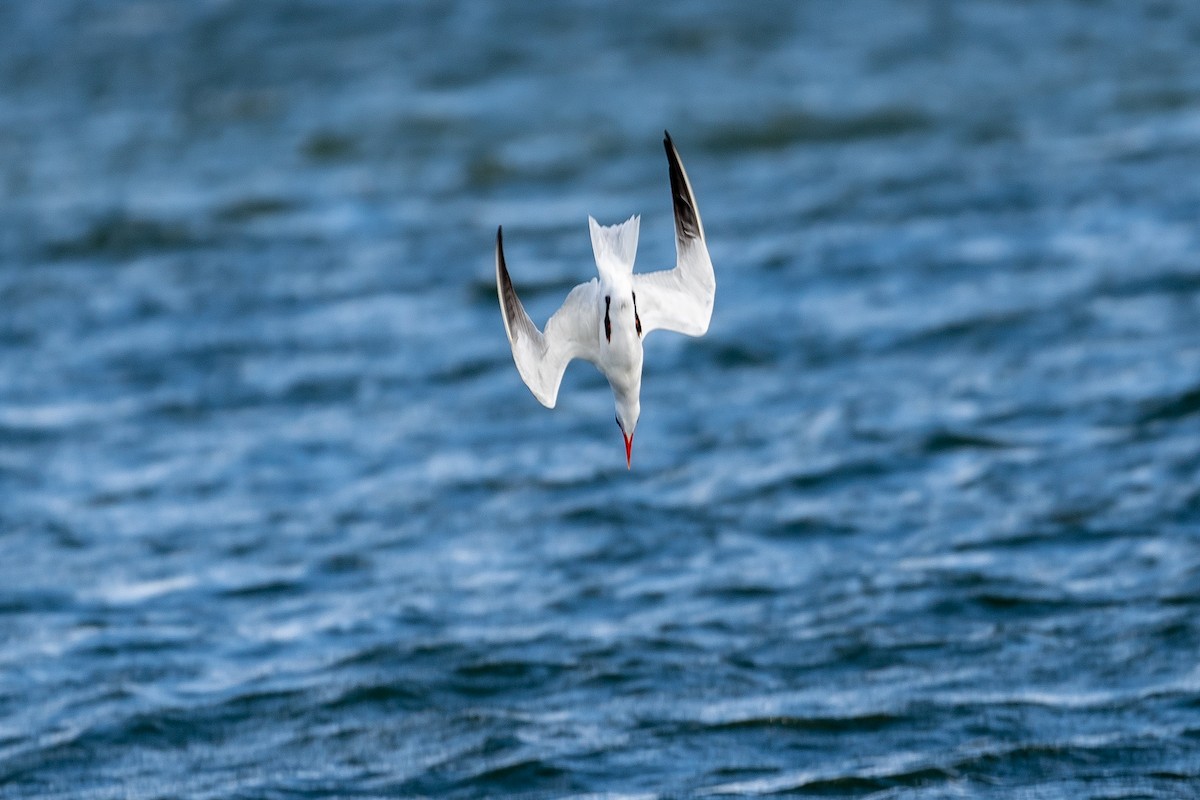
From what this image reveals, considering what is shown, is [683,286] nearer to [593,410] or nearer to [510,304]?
[510,304]

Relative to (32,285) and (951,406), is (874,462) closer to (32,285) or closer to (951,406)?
(951,406)

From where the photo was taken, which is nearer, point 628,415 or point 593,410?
point 628,415

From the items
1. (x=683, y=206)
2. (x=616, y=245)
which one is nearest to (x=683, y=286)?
(x=683, y=206)

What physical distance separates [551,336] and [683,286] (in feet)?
2.34

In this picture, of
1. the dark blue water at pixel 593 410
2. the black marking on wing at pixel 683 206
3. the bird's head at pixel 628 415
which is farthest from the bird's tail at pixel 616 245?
the dark blue water at pixel 593 410

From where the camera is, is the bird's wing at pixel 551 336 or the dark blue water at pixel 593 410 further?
the dark blue water at pixel 593 410

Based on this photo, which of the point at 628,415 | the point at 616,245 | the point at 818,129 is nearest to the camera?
the point at 616,245

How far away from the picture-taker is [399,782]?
497 inches

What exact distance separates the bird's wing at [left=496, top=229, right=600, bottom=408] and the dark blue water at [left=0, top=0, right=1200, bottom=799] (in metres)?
4.33

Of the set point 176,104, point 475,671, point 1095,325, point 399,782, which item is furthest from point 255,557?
point 176,104

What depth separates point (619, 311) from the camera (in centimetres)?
816

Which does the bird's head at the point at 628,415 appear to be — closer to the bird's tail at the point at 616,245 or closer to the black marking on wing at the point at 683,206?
the bird's tail at the point at 616,245

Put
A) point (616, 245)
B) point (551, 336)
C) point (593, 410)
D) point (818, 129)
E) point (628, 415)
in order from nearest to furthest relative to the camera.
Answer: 1. point (616, 245)
2. point (551, 336)
3. point (628, 415)
4. point (593, 410)
5. point (818, 129)

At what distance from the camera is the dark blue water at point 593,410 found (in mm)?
13352
